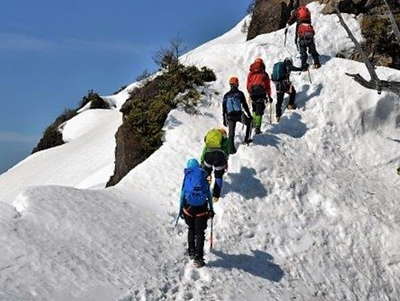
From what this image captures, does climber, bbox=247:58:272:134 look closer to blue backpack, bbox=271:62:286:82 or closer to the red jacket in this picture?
the red jacket

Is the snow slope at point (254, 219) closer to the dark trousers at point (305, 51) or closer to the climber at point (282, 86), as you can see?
the climber at point (282, 86)

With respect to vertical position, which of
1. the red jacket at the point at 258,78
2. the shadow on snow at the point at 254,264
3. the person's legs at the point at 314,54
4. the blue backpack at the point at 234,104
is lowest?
the shadow on snow at the point at 254,264

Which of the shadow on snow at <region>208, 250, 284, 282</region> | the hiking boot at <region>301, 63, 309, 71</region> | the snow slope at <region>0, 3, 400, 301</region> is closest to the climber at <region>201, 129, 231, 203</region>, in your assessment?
the snow slope at <region>0, 3, 400, 301</region>

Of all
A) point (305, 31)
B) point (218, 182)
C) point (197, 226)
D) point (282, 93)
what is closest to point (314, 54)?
point (305, 31)

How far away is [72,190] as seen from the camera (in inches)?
592

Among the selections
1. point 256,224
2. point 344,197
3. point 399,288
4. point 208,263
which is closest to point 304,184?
point 344,197

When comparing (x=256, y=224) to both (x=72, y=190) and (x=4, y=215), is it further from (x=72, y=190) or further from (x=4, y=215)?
(x=4, y=215)

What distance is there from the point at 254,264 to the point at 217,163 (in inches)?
114

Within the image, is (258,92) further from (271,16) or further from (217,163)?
(271,16)

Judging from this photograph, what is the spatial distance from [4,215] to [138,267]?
128 inches

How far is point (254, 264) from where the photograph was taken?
14156mm

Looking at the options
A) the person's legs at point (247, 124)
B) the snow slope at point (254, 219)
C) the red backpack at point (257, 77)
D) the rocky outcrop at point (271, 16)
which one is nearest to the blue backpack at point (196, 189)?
the snow slope at point (254, 219)

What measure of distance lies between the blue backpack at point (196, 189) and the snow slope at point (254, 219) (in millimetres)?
1556

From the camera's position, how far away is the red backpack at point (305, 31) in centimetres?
2189
